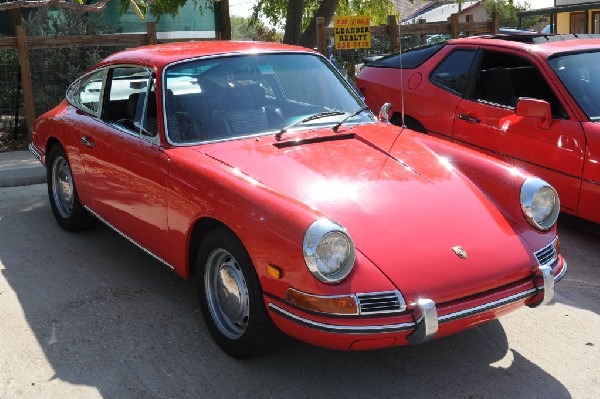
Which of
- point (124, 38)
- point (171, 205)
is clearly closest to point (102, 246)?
point (171, 205)

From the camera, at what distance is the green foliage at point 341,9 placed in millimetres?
17375

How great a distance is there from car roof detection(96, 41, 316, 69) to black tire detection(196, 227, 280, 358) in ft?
4.89

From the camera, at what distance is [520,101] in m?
5.51

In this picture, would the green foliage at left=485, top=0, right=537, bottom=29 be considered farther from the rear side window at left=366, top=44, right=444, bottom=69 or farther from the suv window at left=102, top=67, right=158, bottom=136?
the suv window at left=102, top=67, right=158, bottom=136

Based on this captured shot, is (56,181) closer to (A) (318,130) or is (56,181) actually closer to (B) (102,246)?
(B) (102,246)

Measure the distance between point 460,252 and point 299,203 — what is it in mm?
805

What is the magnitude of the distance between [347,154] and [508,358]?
4.69ft

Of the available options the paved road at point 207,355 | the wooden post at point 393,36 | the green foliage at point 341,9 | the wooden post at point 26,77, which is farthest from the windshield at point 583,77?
the green foliage at point 341,9

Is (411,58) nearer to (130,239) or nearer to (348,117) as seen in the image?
(348,117)

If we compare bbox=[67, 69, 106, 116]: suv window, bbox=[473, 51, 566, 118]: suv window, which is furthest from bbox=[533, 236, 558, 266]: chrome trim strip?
bbox=[67, 69, 106, 116]: suv window

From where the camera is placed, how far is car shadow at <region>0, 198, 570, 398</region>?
11.1ft

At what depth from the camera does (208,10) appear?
650 inches

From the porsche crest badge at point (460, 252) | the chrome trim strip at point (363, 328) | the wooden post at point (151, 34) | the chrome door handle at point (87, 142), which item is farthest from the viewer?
the wooden post at point (151, 34)

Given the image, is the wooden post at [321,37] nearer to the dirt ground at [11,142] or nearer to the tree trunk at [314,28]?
the tree trunk at [314,28]
